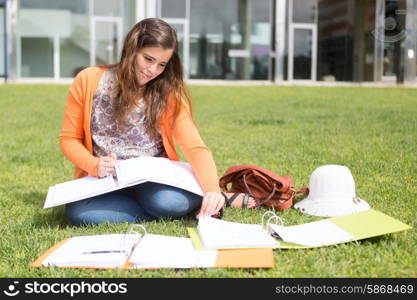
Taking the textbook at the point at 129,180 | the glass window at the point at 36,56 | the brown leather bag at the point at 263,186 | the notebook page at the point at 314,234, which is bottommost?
the notebook page at the point at 314,234

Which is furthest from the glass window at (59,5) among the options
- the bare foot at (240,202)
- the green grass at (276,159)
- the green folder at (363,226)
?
the green folder at (363,226)

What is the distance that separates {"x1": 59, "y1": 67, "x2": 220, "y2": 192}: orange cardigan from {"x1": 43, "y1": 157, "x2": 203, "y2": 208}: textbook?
77 mm

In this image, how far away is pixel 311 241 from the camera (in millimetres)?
2695

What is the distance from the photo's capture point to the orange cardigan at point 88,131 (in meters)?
3.22

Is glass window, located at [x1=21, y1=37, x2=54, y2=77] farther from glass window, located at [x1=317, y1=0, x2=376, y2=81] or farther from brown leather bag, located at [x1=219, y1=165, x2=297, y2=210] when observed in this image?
brown leather bag, located at [x1=219, y1=165, x2=297, y2=210]

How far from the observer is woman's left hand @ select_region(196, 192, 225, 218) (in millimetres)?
2988

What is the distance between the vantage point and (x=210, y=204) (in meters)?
2.99

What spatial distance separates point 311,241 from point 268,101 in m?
9.45

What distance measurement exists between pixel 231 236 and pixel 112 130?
1051mm

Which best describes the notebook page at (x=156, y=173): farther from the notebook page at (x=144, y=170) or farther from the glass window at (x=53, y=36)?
the glass window at (x=53, y=36)

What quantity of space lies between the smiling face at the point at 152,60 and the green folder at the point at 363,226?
79 cm

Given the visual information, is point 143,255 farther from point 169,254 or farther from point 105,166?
point 105,166

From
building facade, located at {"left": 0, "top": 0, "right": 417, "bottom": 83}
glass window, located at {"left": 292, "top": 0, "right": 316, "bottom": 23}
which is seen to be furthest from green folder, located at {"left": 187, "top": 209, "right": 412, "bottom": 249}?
glass window, located at {"left": 292, "top": 0, "right": 316, "bottom": 23}

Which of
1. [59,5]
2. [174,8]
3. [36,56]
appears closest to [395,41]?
[174,8]
